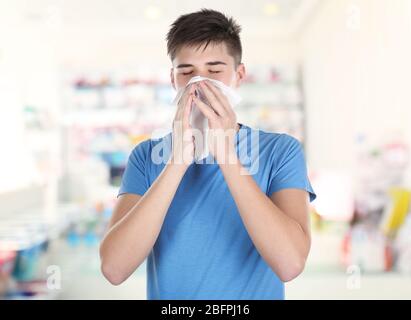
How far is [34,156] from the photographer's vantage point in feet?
13.1

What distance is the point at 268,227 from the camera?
66 centimetres

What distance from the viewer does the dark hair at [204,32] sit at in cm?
80

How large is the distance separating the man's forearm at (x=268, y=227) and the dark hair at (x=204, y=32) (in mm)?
234

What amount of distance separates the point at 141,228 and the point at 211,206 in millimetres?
142

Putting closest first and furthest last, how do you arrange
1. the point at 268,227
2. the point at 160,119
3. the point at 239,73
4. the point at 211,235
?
the point at 268,227 < the point at 211,235 < the point at 239,73 < the point at 160,119

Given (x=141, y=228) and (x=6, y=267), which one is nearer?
(x=141, y=228)

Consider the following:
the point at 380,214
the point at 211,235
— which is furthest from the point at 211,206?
the point at 380,214

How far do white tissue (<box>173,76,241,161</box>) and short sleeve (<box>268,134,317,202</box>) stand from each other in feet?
0.37

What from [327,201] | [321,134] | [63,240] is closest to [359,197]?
[327,201]

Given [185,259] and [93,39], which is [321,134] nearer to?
[93,39]

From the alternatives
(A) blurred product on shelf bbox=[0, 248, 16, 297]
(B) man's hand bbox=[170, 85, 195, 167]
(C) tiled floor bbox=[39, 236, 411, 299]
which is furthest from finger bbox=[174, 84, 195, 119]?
(A) blurred product on shelf bbox=[0, 248, 16, 297]

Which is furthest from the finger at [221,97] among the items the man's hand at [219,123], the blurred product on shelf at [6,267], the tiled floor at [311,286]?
the blurred product on shelf at [6,267]

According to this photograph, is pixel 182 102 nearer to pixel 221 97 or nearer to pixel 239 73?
pixel 221 97

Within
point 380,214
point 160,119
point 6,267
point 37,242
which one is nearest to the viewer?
point 6,267
